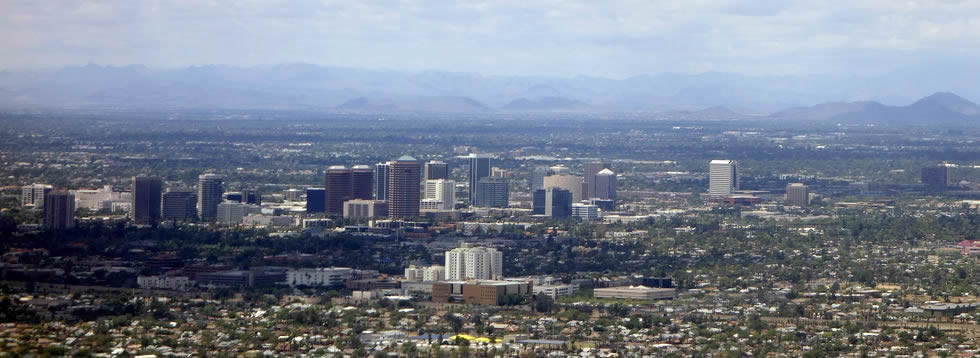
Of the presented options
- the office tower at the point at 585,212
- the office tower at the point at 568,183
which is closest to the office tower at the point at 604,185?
the office tower at the point at 568,183

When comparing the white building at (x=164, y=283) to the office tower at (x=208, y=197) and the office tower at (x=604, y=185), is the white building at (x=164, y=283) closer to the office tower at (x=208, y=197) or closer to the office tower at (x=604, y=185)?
the office tower at (x=208, y=197)

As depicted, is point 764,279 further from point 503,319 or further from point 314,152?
point 314,152

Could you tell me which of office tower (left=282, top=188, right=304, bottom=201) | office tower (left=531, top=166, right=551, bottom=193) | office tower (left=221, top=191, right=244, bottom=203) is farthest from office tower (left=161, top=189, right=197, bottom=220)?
office tower (left=531, top=166, right=551, bottom=193)

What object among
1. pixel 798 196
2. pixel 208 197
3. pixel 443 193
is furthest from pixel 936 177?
pixel 208 197

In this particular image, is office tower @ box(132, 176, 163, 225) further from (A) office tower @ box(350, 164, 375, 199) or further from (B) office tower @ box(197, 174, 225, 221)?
(A) office tower @ box(350, 164, 375, 199)

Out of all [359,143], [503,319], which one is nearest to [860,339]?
[503,319]

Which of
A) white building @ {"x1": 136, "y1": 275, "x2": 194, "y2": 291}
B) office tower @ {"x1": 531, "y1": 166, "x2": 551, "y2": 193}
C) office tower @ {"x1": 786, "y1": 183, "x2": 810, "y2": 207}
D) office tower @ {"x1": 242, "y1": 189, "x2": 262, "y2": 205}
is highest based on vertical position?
office tower @ {"x1": 531, "y1": 166, "x2": 551, "y2": 193}
